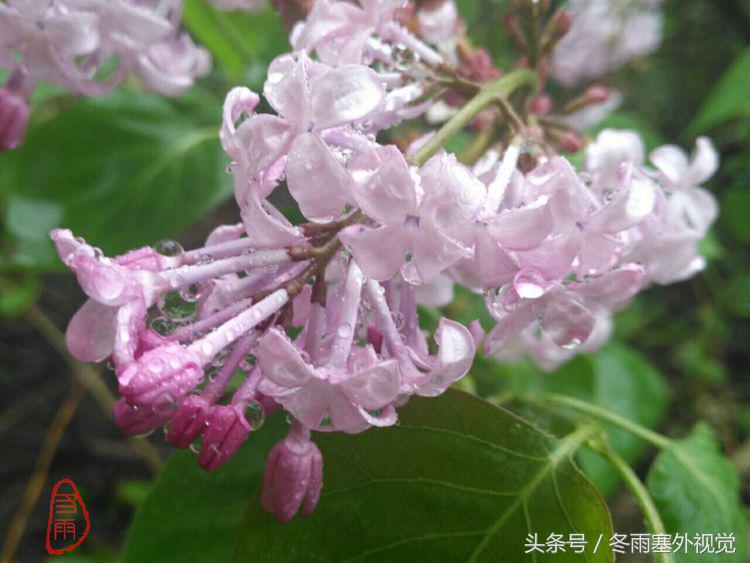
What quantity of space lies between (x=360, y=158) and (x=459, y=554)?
288 millimetres

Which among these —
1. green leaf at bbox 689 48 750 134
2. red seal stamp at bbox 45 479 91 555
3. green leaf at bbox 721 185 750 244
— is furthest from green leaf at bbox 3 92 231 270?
green leaf at bbox 721 185 750 244

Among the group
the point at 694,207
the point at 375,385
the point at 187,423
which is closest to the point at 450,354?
the point at 375,385

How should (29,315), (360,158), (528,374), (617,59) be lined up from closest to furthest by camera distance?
(360,158) < (528,374) < (29,315) < (617,59)

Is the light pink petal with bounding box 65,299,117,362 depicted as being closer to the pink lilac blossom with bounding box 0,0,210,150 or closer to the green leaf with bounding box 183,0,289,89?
the pink lilac blossom with bounding box 0,0,210,150

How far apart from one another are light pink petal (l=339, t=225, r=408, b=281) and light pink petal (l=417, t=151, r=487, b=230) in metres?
0.02

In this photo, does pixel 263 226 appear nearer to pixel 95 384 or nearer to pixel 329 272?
pixel 329 272

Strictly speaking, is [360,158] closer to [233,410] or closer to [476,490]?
[233,410]

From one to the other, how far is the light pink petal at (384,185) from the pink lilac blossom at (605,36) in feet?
3.83

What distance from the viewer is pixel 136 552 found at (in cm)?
58

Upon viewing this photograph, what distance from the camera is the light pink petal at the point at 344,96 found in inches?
15.3

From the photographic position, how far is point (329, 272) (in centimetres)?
47

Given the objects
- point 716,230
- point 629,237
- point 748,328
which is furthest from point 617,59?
point 629,237

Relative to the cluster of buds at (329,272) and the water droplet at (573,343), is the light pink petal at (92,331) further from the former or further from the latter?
the water droplet at (573,343)

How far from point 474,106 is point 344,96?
0.52 feet
